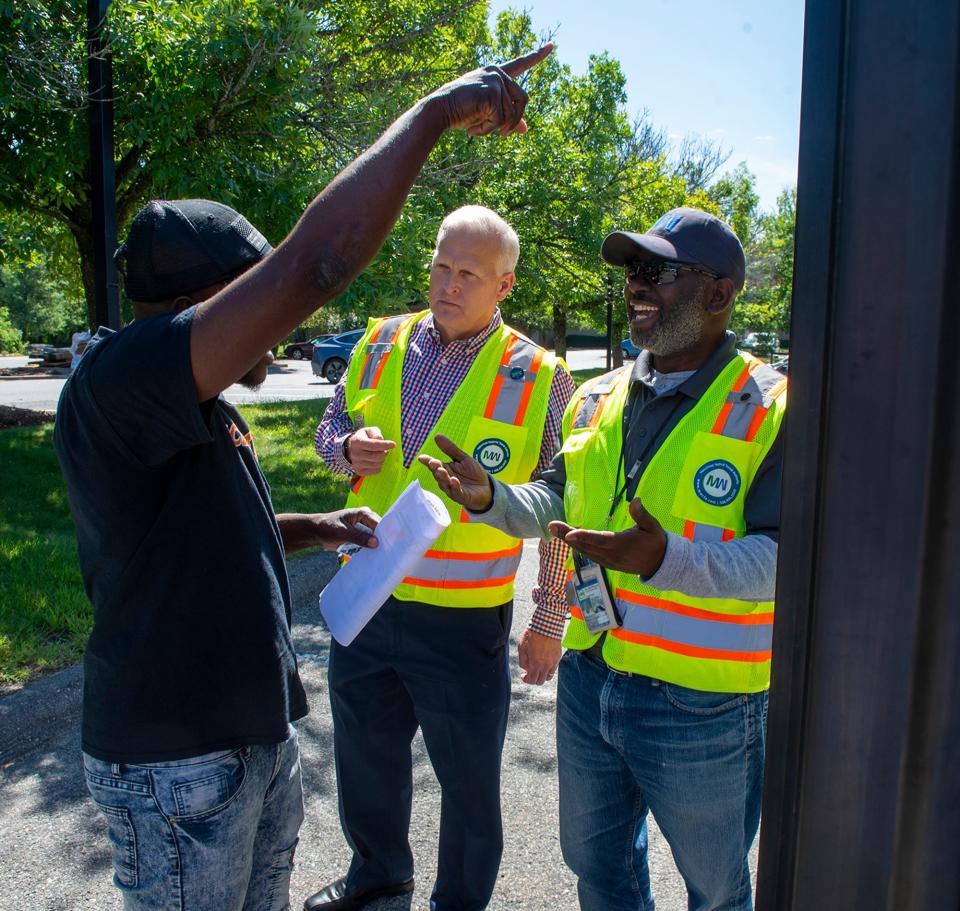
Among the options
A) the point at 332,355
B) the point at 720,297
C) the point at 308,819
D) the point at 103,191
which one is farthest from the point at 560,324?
the point at 720,297

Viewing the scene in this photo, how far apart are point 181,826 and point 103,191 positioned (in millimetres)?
4431

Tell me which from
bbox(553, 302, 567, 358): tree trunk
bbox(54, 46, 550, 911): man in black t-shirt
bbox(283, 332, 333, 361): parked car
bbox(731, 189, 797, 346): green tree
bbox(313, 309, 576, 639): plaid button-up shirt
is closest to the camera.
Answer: bbox(54, 46, 550, 911): man in black t-shirt

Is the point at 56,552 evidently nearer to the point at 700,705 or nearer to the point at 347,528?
the point at 347,528

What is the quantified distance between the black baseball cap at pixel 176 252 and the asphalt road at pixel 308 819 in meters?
2.17

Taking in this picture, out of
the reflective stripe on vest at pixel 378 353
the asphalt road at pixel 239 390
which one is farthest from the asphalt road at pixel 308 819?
the asphalt road at pixel 239 390

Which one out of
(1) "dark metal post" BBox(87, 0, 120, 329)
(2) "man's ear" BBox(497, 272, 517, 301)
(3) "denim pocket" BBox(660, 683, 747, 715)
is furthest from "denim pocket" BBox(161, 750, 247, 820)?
(1) "dark metal post" BBox(87, 0, 120, 329)

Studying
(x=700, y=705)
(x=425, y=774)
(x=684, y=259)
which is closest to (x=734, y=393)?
(x=684, y=259)

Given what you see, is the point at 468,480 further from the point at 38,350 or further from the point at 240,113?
the point at 38,350

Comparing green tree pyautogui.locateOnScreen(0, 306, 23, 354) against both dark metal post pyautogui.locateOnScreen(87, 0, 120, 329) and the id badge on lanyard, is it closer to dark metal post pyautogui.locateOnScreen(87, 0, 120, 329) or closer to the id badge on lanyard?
dark metal post pyautogui.locateOnScreen(87, 0, 120, 329)

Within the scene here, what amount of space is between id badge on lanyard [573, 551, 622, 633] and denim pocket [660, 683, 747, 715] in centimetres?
20

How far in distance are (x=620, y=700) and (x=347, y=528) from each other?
775mm

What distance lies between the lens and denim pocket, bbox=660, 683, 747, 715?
6.70 ft

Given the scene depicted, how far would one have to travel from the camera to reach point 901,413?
84cm

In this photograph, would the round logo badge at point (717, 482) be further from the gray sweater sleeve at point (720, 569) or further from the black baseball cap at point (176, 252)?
the black baseball cap at point (176, 252)
